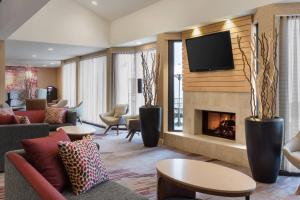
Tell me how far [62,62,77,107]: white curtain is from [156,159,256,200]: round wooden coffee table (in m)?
10.0

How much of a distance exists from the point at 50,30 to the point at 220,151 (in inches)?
224

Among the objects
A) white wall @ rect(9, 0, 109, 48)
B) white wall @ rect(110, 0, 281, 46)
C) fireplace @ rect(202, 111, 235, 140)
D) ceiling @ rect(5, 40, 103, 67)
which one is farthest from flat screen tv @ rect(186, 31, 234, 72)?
ceiling @ rect(5, 40, 103, 67)

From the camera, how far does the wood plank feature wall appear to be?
5.21 m

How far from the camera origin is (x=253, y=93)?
4.57 metres

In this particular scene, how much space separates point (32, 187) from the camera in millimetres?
1749

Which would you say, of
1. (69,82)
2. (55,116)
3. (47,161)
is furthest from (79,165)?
(69,82)

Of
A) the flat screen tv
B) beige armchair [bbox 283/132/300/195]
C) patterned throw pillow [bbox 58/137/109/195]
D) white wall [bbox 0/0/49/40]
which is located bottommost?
beige armchair [bbox 283/132/300/195]

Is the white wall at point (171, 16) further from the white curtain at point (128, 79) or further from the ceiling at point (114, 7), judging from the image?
the white curtain at point (128, 79)

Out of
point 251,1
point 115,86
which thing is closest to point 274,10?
point 251,1

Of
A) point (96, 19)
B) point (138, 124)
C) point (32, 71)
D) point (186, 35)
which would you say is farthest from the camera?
point (32, 71)

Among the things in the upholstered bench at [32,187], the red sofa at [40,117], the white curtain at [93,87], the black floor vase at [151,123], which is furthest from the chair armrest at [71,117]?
the upholstered bench at [32,187]

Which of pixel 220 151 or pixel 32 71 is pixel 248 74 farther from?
pixel 32 71

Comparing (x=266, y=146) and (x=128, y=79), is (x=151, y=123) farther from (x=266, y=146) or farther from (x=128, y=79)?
(x=128, y=79)

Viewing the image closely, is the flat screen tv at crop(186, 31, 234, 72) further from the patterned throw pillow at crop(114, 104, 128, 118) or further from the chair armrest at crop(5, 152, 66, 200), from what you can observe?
the chair armrest at crop(5, 152, 66, 200)
